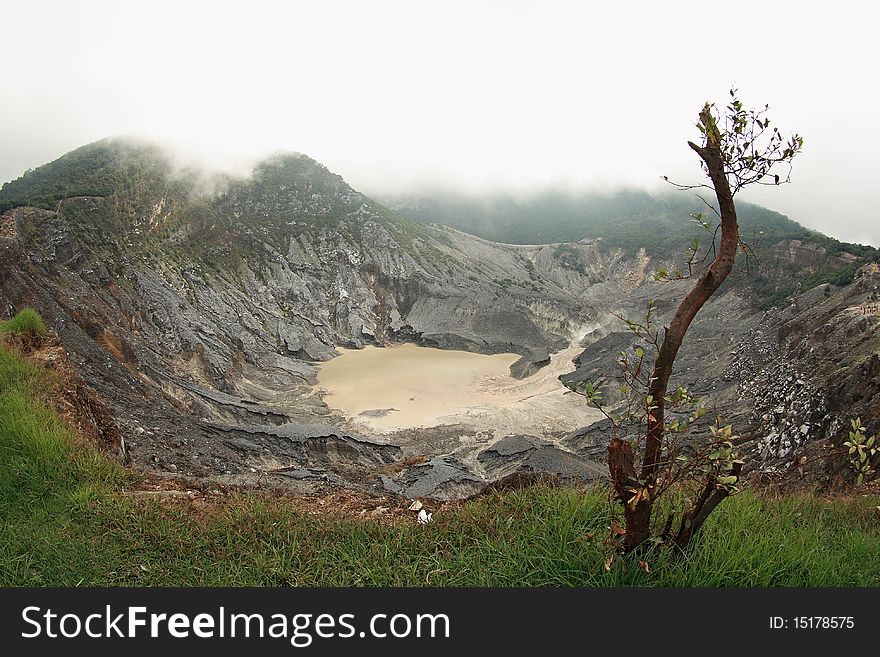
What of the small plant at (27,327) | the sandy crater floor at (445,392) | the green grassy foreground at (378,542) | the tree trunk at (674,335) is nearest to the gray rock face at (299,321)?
the sandy crater floor at (445,392)

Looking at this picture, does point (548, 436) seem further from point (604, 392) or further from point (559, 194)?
point (559, 194)

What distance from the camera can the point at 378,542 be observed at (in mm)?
3703

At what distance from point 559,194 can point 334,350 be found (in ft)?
457

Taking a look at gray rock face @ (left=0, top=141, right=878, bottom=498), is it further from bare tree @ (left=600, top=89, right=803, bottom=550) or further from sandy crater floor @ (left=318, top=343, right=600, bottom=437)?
bare tree @ (left=600, top=89, right=803, bottom=550)

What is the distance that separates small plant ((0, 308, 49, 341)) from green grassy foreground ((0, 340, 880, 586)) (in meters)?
5.08

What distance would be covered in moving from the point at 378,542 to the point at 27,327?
8470 mm

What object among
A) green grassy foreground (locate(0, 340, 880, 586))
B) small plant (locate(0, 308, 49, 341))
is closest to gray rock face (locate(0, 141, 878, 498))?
small plant (locate(0, 308, 49, 341))

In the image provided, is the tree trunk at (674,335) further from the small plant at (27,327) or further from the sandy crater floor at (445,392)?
the sandy crater floor at (445,392)

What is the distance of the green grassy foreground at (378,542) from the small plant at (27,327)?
5076 millimetres

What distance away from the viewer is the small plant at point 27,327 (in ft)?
27.7

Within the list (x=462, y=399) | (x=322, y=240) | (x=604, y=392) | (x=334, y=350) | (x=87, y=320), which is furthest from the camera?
(x=322, y=240)

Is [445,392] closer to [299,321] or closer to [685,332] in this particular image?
[299,321]

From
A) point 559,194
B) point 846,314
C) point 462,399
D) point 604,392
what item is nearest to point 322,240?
point 462,399

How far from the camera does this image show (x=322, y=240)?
57.3 meters
